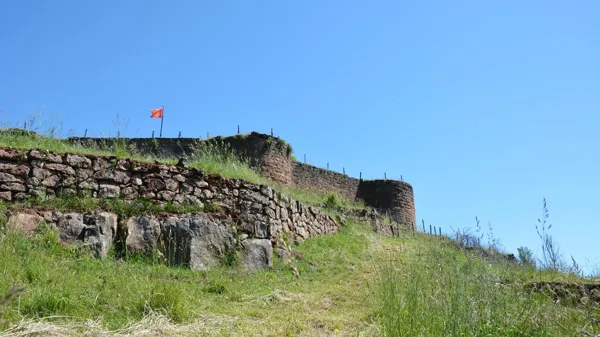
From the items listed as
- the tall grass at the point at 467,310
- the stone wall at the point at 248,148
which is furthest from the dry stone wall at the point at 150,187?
the stone wall at the point at 248,148

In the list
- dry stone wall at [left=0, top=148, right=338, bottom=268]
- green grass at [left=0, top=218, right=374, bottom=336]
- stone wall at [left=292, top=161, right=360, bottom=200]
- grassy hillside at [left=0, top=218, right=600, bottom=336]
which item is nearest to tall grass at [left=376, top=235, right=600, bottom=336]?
grassy hillside at [left=0, top=218, right=600, bottom=336]

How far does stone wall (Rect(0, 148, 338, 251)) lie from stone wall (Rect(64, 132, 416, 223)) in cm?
541

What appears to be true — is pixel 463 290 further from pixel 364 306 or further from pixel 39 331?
pixel 39 331

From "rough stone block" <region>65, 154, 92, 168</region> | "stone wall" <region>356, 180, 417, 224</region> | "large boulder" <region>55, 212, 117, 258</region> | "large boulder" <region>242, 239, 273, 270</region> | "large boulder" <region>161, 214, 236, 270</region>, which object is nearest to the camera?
"large boulder" <region>55, 212, 117, 258</region>

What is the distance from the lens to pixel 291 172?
21000 mm

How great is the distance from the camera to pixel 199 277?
707 cm

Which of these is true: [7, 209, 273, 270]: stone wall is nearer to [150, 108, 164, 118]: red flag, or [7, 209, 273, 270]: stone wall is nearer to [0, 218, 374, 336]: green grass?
[0, 218, 374, 336]: green grass

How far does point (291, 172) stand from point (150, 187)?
12.9 metres

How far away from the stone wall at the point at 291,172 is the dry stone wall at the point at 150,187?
543 cm

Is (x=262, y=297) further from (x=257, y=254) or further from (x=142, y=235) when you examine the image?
(x=142, y=235)

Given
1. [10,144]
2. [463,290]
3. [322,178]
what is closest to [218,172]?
[10,144]

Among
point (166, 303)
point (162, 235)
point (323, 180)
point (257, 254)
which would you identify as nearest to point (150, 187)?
point (162, 235)

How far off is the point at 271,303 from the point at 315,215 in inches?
Answer: 223

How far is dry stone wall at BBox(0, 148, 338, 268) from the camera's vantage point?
743 centimetres
